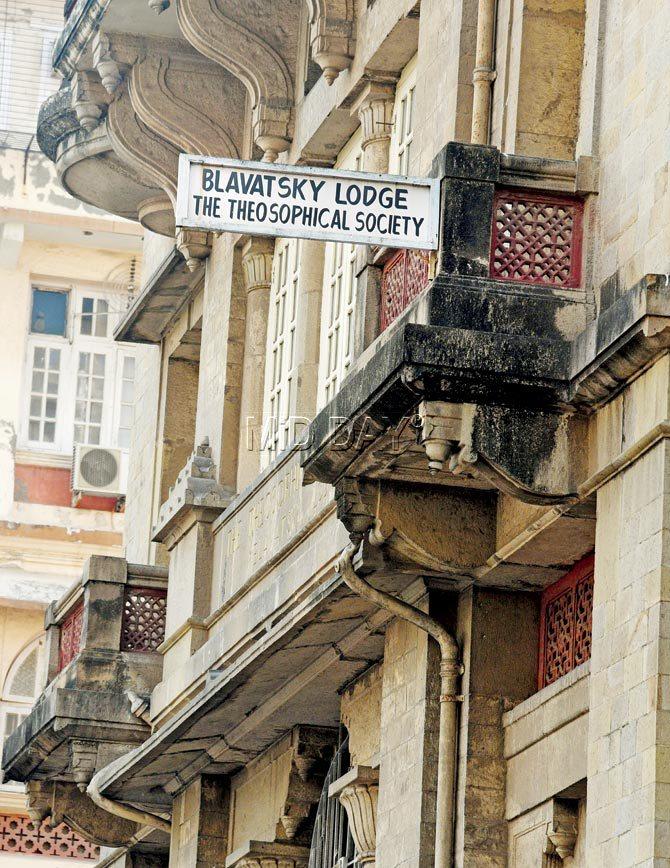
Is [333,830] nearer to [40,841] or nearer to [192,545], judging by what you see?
[192,545]

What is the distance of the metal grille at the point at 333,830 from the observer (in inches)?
705


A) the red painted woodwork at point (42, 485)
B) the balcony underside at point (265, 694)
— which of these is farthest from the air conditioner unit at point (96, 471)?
the balcony underside at point (265, 694)

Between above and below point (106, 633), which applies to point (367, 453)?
below

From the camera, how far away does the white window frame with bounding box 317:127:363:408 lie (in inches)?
696

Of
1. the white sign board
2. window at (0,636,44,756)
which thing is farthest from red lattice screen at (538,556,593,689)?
window at (0,636,44,756)

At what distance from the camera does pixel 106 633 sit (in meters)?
21.9

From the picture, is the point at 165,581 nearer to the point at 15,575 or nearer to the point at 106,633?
the point at 106,633

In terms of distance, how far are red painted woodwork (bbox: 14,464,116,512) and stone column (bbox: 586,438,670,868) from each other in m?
27.6

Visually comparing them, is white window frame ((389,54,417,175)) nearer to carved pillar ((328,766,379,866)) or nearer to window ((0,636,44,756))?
carved pillar ((328,766,379,866))

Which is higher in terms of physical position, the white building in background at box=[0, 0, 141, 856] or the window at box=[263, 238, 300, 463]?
the white building in background at box=[0, 0, 141, 856]

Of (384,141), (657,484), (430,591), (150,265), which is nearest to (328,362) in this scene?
(384,141)

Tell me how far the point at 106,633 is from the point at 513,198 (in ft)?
32.5

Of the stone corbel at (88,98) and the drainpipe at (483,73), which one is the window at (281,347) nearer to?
the stone corbel at (88,98)

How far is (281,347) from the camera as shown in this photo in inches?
783
